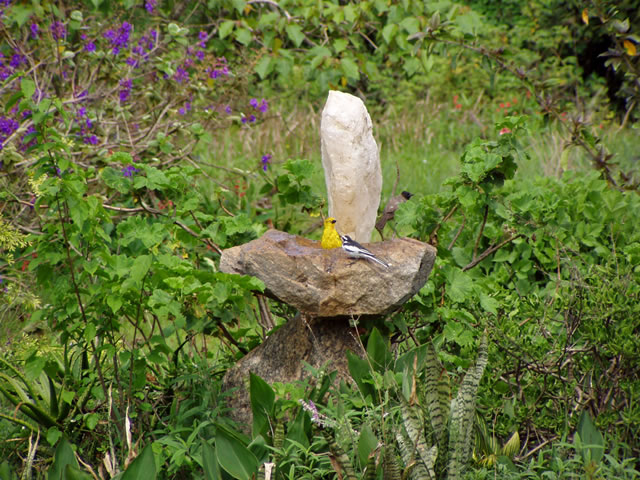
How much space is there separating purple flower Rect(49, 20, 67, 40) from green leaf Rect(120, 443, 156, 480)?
417 cm

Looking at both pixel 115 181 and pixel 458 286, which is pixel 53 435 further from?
pixel 458 286

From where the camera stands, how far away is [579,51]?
36.3 ft

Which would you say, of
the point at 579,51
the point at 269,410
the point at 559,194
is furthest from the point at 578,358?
the point at 579,51

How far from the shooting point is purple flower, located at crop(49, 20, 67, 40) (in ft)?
18.5

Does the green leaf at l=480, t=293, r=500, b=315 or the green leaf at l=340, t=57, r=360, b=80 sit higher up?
the green leaf at l=480, t=293, r=500, b=315

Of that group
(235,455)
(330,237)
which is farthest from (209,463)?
(330,237)

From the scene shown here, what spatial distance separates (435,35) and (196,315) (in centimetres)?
247

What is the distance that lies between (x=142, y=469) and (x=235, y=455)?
0.35m

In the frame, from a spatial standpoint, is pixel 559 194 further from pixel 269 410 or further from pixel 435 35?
pixel 269 410

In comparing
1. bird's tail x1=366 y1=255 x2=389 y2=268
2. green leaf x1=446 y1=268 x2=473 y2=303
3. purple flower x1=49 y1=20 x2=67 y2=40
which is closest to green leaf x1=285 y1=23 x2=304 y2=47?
purple flower x1=49 y1=20 x2=67 y2=40

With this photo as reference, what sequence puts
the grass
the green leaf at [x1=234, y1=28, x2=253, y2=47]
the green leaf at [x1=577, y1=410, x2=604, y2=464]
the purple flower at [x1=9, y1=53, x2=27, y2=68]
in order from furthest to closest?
the grass < the green leaf at [x1=234, y1=28, x2=253, y2=47] < the purple flower at [x1=9, y1=53, x2=27, y2=68] < the green leaf at [x1=577, y1=410, x2=604, y2=464]

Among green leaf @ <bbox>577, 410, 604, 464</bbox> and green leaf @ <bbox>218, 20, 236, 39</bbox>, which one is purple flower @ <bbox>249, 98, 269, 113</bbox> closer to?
green leaf @ <bbox>218, 20, 236, 39</bbox>

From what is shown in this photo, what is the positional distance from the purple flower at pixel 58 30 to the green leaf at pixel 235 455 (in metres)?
4.13

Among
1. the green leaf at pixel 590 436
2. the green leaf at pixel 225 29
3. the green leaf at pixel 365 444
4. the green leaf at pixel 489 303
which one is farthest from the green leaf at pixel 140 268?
the green leaf at pixel 225 29
